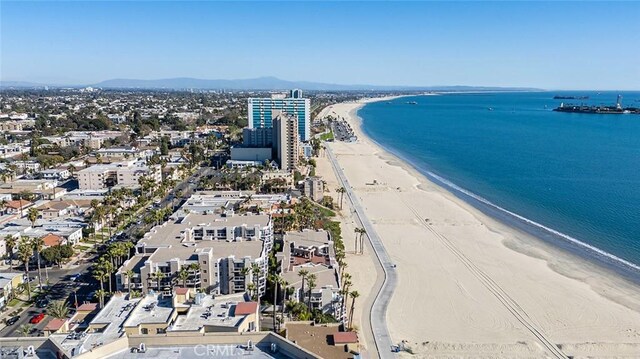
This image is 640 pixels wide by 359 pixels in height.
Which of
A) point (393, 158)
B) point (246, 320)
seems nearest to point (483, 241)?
point (246, 320)

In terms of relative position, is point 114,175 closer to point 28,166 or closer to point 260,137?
point 28,166

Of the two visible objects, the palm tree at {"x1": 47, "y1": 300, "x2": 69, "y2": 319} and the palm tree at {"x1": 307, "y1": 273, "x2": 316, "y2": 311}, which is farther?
the palm tree at {"x1": 307, "y1": 273, "x2": 316, "y2": 311}

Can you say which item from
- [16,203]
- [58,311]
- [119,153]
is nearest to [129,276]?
[58,311]

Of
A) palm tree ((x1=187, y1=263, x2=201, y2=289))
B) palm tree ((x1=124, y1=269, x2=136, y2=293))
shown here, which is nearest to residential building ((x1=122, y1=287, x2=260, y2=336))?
palm tree ((x1=187, y1=263, x2=201, y2=289))

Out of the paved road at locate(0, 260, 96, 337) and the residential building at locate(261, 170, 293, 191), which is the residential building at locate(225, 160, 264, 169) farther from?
the paved road at locate(0, 260, 96, 337)

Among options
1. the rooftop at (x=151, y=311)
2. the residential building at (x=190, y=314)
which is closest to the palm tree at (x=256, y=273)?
the residential building at (x=190, y=314)

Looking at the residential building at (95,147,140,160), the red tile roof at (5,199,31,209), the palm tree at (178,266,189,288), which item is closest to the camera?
the palm tree at (178,266,189,288)
